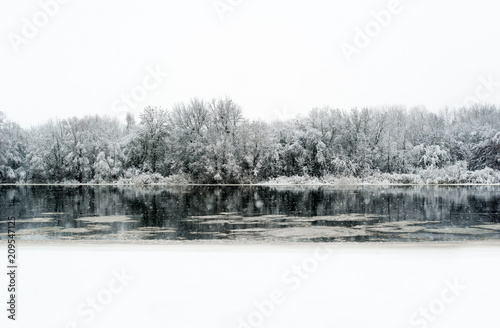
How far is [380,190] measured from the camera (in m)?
19.2

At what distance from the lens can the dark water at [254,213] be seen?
42.0 ft

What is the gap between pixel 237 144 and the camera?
20578 mm

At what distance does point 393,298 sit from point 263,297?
213 cm

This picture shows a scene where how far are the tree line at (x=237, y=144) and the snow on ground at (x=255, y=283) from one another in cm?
715

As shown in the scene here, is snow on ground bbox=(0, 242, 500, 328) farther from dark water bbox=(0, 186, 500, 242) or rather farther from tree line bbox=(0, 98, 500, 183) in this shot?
tree line bbox=(0, 98, 500, 183)

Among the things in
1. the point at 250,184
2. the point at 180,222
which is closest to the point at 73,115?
the point at 180,222

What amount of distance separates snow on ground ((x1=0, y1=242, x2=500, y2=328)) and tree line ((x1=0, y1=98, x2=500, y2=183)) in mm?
7148

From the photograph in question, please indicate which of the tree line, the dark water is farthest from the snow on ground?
the tree line

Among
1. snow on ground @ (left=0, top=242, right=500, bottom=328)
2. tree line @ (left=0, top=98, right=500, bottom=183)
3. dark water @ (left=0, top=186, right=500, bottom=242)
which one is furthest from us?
tree line @ (left=0, top=98, right=500, bottom=183)

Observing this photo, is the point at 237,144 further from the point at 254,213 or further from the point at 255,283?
the point at 255,283

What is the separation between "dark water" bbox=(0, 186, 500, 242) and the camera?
504 inches

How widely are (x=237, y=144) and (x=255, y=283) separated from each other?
40.3 feet

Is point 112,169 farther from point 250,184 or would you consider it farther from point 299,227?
point 299,227

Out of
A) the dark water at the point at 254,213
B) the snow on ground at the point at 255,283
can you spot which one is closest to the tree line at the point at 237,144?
the dark water at the point at 254,213
